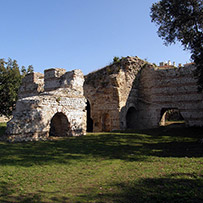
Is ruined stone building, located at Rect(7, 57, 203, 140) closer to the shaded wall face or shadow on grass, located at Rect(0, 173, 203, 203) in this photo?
the shaded wall face

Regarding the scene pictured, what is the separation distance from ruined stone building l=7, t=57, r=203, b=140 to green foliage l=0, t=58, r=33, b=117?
1283 millimetres

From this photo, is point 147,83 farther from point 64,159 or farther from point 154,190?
point 154,190

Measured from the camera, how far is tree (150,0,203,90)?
973 centimetres

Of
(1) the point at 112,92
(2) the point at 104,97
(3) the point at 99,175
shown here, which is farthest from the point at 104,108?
(3) the point at 99,175

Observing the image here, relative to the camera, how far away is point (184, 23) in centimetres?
1035

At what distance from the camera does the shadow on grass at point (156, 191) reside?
3.60 m

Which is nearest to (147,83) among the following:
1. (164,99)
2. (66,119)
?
(164,99)

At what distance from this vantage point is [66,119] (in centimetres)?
1139

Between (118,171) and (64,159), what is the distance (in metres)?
1.97

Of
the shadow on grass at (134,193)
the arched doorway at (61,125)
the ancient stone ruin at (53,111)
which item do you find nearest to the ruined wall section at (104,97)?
the ancient stone ruin at (53,111)

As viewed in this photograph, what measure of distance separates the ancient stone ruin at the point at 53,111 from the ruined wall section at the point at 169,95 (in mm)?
6652

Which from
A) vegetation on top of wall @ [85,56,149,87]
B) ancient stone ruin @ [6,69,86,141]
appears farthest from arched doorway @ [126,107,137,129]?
ancient stone ruin @ [6,69,86,141]

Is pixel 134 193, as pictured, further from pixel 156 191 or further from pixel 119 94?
pixel 119 94

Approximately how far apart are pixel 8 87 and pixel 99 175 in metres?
15.2
